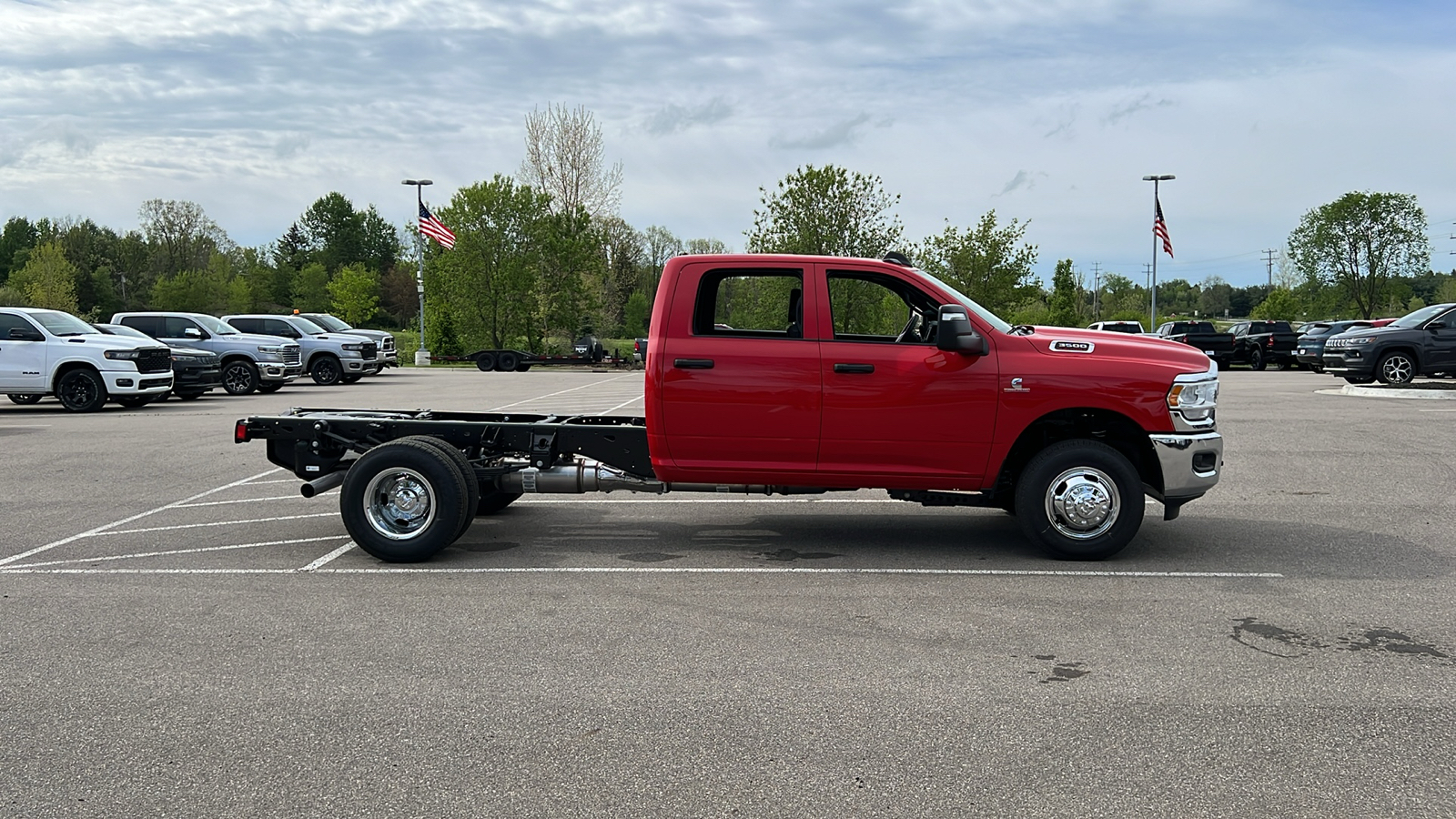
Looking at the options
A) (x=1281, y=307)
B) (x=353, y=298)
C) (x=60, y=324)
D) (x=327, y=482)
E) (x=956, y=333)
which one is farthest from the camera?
(x=353, y=298)

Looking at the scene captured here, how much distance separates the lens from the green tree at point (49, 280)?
6647 centimetres

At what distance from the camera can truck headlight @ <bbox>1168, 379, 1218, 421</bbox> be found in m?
7.09

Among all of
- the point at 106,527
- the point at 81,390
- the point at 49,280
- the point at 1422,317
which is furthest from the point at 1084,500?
the point at 49,280

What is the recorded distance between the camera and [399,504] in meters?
7.36

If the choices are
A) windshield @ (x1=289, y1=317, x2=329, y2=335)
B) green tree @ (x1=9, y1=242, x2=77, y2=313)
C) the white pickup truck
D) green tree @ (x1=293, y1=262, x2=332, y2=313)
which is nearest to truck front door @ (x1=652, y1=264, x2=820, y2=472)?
the white pickup truck

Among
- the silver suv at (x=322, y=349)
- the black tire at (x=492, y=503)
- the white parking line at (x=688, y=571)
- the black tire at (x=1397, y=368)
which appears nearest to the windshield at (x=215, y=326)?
the silver suv at (x=322, y=349)

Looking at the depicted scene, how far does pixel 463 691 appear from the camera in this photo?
4.71 m

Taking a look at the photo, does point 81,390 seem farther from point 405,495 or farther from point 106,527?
point 405,495

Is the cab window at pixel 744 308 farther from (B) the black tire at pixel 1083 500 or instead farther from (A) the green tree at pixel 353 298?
(A) the green tree at pixel 353 298

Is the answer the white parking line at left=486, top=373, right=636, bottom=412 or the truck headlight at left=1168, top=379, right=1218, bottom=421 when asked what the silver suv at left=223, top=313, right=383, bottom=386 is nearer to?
the white parking line at left=486, top=373, right=636, bottom=412

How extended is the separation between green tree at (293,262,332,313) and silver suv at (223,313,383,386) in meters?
70.5

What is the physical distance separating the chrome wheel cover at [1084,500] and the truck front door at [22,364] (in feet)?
59.4

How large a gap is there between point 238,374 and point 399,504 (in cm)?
1914

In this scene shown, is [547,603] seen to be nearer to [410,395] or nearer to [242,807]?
[242,807]
